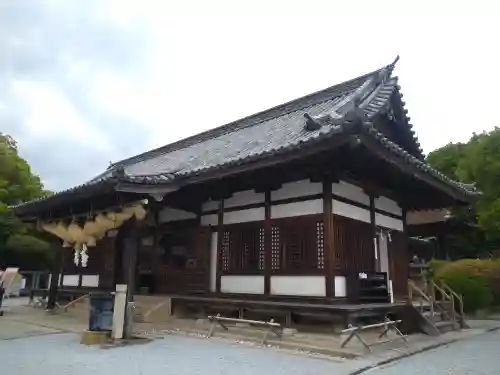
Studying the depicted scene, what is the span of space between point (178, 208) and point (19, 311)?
6921mm

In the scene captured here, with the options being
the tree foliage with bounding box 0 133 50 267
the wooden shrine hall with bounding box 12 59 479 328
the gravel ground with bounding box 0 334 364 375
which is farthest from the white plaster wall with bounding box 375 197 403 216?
the tree foliage with bounding box 0 133 50 267

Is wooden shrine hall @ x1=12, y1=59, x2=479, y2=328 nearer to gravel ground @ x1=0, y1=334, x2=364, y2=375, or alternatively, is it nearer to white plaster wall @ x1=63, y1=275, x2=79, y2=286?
white plaster wall @ x1=63, y1=275, x2=79, y2=286

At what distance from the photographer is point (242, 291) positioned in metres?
9.84

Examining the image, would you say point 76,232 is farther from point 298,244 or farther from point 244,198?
point 298,244

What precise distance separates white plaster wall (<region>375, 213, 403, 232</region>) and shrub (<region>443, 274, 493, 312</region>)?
4698mm

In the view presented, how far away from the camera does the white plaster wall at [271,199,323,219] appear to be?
29.2 ft

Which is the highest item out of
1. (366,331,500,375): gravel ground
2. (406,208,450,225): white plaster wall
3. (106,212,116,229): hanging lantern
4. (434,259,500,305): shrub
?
(406,208,450,225): white plaster wall

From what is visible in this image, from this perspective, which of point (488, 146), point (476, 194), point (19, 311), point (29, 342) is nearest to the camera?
point (29, 342)

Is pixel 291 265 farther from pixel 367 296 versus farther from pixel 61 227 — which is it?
pixel 61 227

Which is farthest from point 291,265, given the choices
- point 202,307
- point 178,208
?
point 178,208

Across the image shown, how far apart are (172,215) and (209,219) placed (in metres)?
1.56

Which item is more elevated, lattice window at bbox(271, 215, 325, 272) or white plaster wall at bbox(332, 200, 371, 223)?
white plaster wall at bbox(332, 200, 371, 223)

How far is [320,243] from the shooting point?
28.6ft

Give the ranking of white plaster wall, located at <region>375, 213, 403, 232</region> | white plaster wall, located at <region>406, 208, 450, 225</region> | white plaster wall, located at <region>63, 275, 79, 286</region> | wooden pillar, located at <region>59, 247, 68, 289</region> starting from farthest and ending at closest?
white plaster wall, located at <region>406, 208, 450, 225</region>
white plaster wall, located at <region>63, 275, 79, 286</region>
wooden pillar, located at <region>59, 247, 68, 289</region>
white plaster wall, located at <region>375, 213, 403, 232</region>
